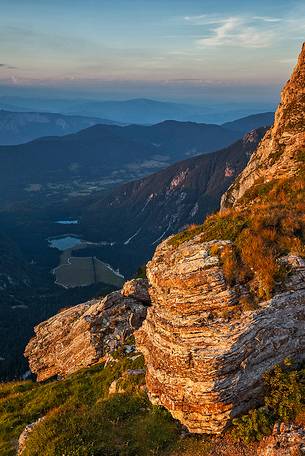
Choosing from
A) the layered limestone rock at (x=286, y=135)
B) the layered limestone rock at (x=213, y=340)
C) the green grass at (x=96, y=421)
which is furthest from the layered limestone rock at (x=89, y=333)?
the layered limestone rock at (x=286, y=135)

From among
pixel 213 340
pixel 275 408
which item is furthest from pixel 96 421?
pixel 275 408

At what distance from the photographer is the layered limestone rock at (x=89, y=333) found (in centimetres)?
3675

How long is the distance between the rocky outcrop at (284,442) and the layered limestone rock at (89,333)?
771 inches

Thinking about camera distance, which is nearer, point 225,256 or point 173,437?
point 173,437

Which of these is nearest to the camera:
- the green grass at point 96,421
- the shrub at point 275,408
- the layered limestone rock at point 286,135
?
the shrub at point 275,408

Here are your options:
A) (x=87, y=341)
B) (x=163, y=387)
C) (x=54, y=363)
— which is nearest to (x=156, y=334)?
(x=163, y=387)

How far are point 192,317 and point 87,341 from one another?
19535 mm

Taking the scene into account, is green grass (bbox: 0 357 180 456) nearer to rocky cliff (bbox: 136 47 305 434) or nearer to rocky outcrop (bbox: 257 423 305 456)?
rocky cliff (bbox: 136 47 305 434)

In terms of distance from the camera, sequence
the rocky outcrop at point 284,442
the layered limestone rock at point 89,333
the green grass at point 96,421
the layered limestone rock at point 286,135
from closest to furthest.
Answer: the rocky outcrop at point 284,442, the green grass at point 96,421, the layered limestone rock at point 89,333, the layered limestone rock at point 286,135

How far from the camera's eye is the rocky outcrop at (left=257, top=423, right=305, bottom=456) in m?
16.6

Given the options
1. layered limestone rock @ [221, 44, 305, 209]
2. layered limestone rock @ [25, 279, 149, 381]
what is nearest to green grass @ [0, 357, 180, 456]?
layered limestone rock @ [25, 279, 149, 381]

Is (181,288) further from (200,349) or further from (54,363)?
(54,363)

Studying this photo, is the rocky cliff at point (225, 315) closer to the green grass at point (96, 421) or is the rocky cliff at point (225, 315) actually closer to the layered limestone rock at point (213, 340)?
the layered limestone rock at point (213, 340)

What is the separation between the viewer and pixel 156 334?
2217 cm
